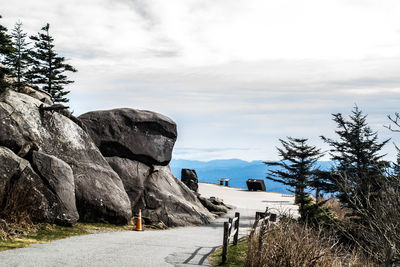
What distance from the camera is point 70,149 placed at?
18406mm

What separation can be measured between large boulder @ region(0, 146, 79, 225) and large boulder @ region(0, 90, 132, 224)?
3.73 ft

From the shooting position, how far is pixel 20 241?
12.2 metres

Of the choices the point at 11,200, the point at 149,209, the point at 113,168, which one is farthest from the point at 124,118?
the point at 11,200

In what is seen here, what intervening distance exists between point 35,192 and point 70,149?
12.9ft

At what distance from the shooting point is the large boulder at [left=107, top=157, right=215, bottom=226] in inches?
835

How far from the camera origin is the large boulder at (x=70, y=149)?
53.1 ft

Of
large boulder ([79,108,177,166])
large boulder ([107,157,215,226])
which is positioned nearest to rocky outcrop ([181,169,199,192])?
large boulder ([79,108,177,166])

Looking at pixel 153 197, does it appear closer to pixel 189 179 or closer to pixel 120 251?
pixel 120 251

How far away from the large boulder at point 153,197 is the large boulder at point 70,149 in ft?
7.57

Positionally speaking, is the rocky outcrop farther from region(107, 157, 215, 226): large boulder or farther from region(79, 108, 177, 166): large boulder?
region(107, 157, 215, 226): large boulder

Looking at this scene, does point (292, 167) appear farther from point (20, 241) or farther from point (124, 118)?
point (20, 241)

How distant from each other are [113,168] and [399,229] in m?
14.7

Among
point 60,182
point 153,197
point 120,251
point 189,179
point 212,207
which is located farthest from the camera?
point 189,179

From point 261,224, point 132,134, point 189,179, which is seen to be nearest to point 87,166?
point 132,134
